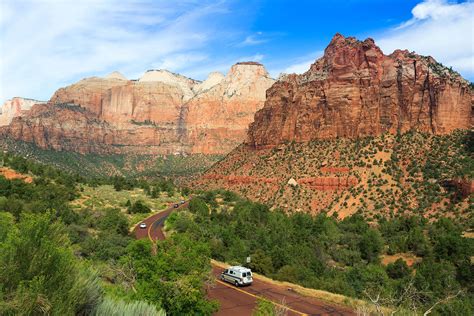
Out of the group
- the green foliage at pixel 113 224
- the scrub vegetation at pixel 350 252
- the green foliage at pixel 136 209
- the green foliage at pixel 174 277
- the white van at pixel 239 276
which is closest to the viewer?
the green foliage at pixel 174 277

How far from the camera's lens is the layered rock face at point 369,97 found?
7662 cm

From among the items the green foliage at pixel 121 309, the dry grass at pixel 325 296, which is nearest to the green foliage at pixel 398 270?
the dry grass at pixel 325 296

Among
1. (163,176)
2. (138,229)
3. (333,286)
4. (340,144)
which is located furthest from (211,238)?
(163,176)

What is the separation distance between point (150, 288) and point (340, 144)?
71.4 metres

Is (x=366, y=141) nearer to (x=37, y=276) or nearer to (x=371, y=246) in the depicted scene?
(x=371, y=246)

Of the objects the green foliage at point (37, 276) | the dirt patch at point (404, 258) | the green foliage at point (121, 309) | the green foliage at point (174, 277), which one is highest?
A: the green foliage at point (37, 276)

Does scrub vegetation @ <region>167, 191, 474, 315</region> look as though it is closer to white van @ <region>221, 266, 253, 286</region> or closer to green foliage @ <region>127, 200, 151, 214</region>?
white van @ <region>221, 266, 253, 286</region>

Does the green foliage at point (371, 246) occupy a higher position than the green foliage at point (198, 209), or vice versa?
the green foliage at point (198, 209)

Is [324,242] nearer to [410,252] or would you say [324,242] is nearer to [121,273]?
[410,252]

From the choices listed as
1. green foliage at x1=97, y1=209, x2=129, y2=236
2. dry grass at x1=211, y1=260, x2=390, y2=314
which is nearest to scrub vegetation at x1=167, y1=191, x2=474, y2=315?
dry grass at x1=211, y1=260, x2=390, y2=314

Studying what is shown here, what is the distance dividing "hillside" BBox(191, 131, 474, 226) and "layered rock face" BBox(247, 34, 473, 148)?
10.6 feet

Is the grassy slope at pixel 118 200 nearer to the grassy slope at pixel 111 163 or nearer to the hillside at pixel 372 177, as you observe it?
the hillside at pixel 372 177

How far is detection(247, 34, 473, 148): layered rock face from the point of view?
3017 inches

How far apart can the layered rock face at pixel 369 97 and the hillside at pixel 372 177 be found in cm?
322
